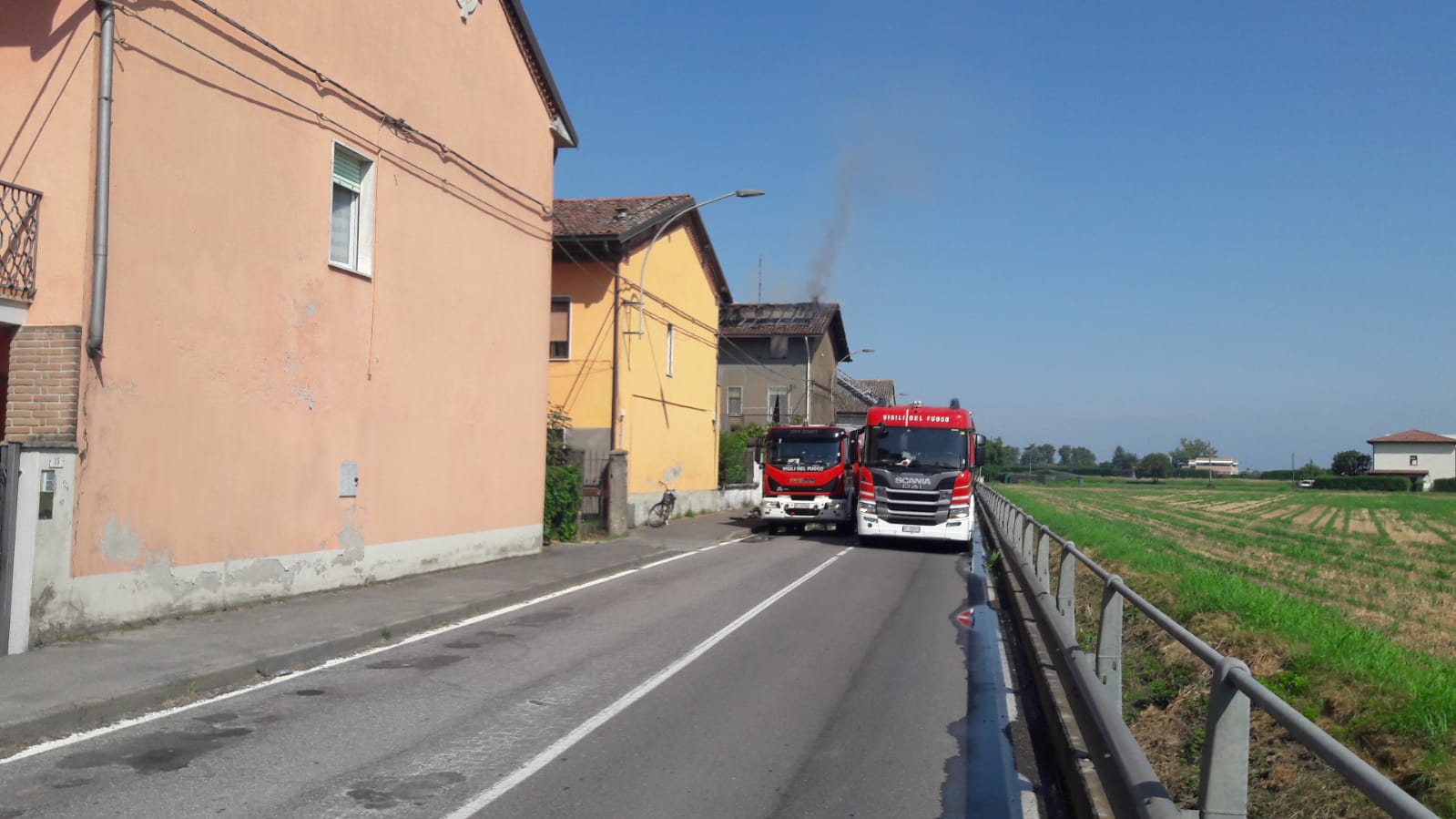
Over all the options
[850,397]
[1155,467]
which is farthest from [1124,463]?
[850,397]

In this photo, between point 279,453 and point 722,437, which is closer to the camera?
point 279,453

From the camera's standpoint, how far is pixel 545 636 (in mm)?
10969

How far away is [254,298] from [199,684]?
16.4ft

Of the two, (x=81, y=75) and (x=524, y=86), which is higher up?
(x=524, y=86)

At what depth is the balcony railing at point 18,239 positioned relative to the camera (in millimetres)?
9211

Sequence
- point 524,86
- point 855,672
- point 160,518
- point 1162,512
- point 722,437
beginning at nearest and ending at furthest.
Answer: point 855,672 → point 160,518 → point 524,86 → point 722,437 → point 1162,512

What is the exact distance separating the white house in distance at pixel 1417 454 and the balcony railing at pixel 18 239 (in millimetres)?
140009

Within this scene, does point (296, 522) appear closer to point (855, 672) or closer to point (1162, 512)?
point (855, 672)

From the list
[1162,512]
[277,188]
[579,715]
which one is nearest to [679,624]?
[579,715]

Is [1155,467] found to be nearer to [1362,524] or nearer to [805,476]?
[1362,524]

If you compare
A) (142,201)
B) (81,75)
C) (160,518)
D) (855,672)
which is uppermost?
(81,75)

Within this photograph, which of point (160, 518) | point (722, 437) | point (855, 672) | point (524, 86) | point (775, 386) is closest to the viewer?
point (855, 672)

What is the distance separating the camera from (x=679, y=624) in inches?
471

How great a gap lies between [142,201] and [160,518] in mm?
2955
